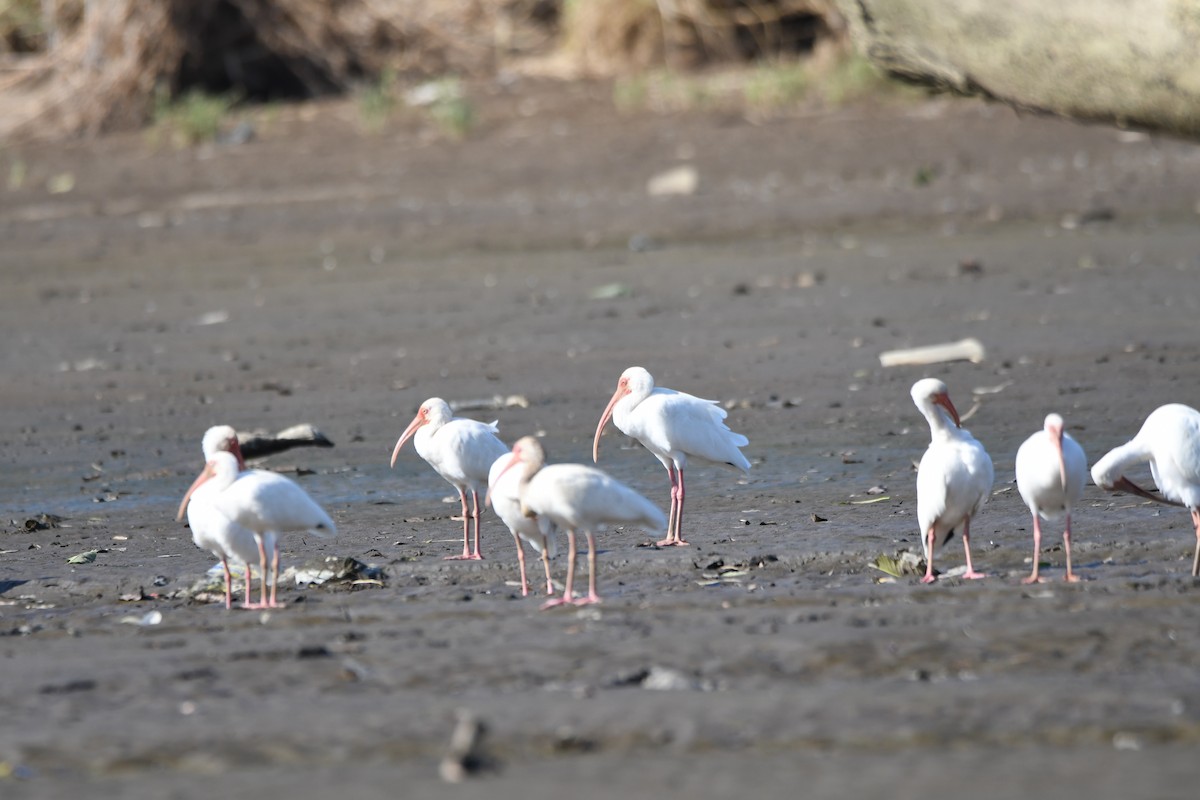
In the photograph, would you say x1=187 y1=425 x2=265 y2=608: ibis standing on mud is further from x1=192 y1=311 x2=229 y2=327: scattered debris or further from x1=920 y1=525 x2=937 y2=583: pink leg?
x1=192 y1=311 x2=229 y2=327: scattered debris

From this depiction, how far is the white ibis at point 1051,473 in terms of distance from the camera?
6.03 m

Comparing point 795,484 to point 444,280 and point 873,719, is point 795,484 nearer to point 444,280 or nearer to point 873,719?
point 873,719

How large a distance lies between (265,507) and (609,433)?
3.55 meters

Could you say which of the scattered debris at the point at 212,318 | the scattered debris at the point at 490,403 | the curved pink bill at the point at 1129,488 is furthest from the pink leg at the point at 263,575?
the scattered debris at the point at 212,318

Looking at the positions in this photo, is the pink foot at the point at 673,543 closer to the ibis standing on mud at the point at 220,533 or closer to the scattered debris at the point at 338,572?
the scattered debris at the point at 338,572

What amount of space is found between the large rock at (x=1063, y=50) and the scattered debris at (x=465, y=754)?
2442 mm

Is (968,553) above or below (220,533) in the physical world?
below

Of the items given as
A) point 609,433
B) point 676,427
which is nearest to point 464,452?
point 676,427

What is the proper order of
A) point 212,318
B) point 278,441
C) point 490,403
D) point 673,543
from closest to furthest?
point 673,543, point 278,441, point 490,403, point 212,318

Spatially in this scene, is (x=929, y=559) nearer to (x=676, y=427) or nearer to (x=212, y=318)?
(x=676, y=427)

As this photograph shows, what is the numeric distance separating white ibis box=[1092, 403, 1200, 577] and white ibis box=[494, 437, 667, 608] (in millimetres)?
1771

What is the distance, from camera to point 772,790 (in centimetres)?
416

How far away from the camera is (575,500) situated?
591 cm

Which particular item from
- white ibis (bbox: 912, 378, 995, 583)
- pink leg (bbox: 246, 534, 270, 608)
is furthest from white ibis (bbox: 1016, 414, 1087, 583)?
pink leg (bbox: 246, 534, 270, 608)
